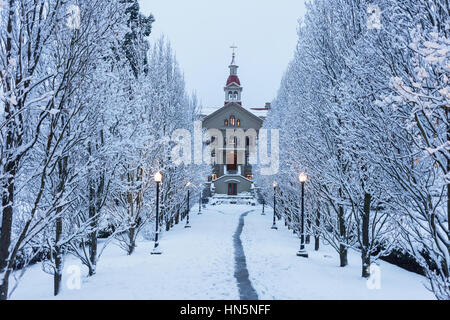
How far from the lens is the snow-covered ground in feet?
24.2

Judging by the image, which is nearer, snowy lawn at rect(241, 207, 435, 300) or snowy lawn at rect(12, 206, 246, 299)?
snowy lawn at rect(241, 207, 435, 300)

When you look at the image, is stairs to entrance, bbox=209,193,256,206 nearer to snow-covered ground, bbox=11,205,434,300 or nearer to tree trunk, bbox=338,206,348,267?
snow-covered ground, bbox=11,205,434,300

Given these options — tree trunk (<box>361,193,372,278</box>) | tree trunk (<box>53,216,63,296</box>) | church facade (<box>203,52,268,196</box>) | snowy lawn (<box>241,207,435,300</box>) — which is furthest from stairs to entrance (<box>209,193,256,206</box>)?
tree trunk (<box>53,216,63,296</box>)

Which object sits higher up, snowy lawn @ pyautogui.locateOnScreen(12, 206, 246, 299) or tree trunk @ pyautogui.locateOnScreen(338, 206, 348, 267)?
tree trunk @ pyautogui.locateOnScreen(338, 206, 348, 267)

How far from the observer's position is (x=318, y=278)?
871cm

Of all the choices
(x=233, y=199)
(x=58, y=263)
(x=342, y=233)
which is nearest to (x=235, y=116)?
(x=233, y=199)

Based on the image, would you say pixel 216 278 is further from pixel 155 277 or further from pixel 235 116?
pixel 235 116

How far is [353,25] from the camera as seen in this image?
27.4 ft

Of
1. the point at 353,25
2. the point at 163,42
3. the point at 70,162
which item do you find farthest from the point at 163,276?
the point at 163,42

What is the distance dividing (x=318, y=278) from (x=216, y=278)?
3.01 m

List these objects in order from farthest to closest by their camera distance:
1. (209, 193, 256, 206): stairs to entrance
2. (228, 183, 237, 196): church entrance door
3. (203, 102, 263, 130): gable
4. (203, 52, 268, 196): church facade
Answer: (203, 102, 263, 130): gable → (203, 52, 268, 196): church facade → (228, 183, 237, 196): church entrance door → (209, 193, 256, 206): stairs to entrance

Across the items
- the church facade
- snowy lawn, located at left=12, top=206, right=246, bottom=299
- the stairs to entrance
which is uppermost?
the church facade
